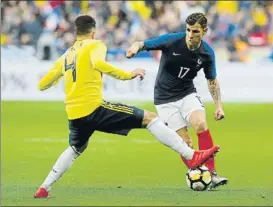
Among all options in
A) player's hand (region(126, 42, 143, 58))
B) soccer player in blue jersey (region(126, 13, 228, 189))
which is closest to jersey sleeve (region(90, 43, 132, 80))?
player's hand (region(126, 42, 143, 58))

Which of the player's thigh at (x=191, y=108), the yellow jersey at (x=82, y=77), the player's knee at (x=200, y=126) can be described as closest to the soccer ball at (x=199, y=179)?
the player's knee at (x=200, y=126)

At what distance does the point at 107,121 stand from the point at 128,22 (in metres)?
17.2

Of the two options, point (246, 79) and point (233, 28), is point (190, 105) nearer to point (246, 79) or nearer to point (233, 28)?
point (246, 79)

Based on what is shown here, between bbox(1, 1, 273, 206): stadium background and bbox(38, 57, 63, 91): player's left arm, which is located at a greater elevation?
bbox(38, 57, 63, 91): player's left arm

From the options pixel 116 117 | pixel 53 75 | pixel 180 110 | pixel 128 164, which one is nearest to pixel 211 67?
pixel 180 110

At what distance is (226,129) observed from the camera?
19219 millimetres

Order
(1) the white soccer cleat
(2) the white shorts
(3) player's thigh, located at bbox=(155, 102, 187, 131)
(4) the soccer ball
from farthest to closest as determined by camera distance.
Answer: (3) player's thigh, located at bbox=(155, 102, 187, 131) → (2) the white shorts → (1) the white soccer cleat → (4) the soccer ball

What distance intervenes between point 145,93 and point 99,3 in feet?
15.7

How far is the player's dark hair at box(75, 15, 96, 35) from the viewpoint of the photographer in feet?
32.4

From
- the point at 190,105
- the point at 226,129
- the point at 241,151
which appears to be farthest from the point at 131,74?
the point at 226,129

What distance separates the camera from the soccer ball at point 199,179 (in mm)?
10469

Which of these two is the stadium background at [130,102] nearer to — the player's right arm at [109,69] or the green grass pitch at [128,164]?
the green grass pitch at [128,164]

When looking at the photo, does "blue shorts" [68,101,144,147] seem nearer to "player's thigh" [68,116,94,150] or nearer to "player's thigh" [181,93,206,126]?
"player's thigh" [68,116,94,150]

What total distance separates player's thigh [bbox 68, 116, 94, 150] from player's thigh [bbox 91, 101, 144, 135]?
0.36 ft
